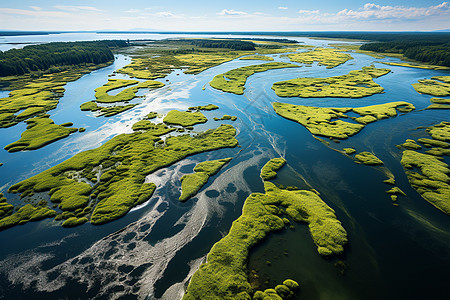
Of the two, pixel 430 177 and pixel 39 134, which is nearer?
pixel 430 177

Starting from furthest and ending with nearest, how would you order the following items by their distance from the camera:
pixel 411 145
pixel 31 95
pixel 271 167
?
pixel 31 95
pixel 411 145
pixel 271 167

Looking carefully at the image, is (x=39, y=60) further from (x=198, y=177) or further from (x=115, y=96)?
(x=198, y=177)

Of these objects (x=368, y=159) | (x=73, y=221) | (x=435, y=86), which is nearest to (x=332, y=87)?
(x=435, y=86)

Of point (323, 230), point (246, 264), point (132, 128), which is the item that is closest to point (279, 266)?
point (246, 264)

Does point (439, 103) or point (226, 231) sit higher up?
point (439, 103)

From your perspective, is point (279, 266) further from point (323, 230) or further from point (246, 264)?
point (323, 230)

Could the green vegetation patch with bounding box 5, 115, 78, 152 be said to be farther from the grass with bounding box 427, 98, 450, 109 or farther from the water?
the grass with bounding box 427, 98, 450, 109

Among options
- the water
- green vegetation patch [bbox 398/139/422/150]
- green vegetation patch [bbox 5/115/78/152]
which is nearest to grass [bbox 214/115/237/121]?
the water
